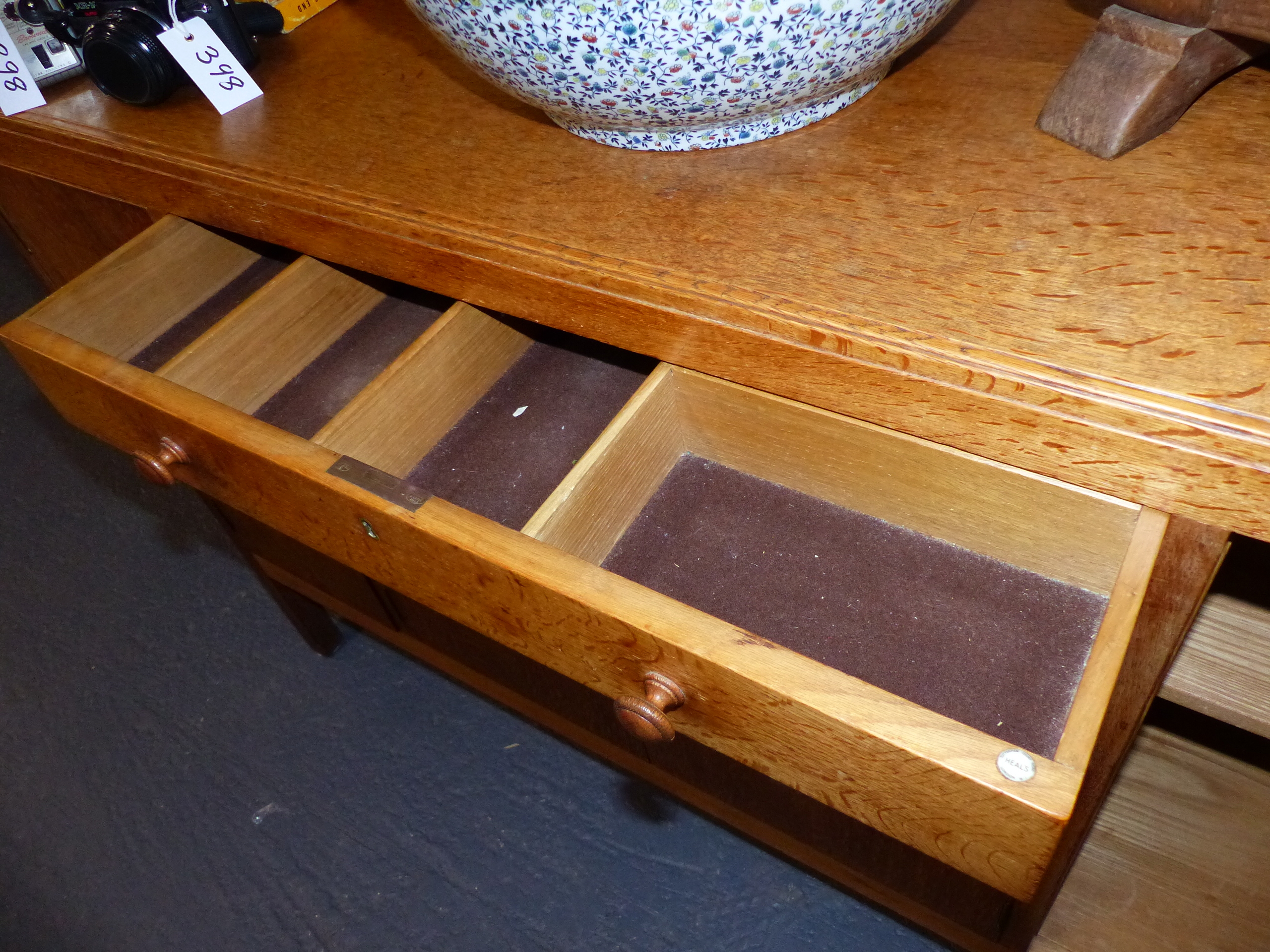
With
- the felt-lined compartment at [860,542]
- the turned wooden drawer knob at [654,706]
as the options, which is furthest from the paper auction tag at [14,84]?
the turned wooden drawer knob at [654,706]

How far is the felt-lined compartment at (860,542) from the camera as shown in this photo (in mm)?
538

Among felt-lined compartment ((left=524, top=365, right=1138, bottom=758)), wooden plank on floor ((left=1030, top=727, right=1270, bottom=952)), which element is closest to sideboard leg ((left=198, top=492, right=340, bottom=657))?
felt-lined compartment ((left=524, top=365, right=1138, bottom=758))

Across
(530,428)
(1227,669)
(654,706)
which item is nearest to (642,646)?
(654,706)

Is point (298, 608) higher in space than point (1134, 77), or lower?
lower

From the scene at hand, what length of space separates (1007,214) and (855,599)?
9.4 inches

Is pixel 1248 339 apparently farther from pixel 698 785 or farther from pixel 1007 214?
pixel 698 785

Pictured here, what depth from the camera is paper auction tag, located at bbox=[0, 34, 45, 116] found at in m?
0.82

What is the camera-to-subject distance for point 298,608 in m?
1.08

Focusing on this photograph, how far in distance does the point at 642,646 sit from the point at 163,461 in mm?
404

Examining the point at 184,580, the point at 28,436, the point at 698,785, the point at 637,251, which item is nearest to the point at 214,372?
the point at 637,251

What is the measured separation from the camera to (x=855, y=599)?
1.95ft

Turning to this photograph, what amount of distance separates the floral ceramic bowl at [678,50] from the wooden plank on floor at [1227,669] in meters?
0.42

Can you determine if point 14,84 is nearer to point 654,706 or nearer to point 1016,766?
point 654,706

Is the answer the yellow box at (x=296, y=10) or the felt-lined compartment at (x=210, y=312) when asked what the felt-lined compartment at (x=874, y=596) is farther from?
the yellow box at (x=296, y=10)
